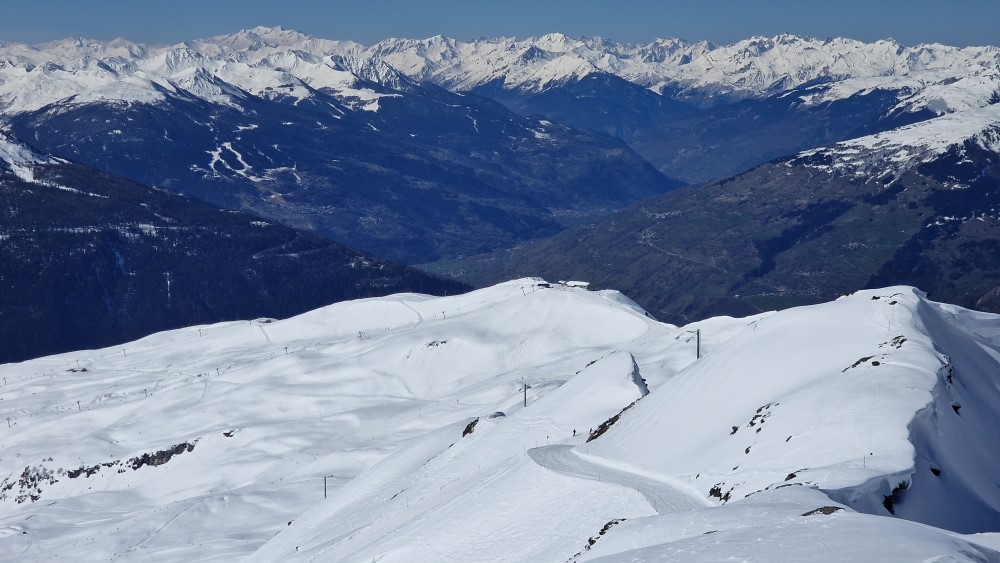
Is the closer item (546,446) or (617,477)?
(617,477)

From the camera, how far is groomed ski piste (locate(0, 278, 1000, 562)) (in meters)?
33.2

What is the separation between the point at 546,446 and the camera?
54.0 metres

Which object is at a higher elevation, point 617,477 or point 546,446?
point 617,477

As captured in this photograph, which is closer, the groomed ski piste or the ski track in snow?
the groomed ski piste

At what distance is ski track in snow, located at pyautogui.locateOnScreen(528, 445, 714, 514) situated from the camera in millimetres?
38406

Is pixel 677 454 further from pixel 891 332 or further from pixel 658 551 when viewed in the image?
pixel 658 551

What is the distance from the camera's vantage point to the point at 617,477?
1740 inches

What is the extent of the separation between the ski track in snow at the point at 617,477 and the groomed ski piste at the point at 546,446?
0.23 meters

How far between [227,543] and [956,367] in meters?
51.5

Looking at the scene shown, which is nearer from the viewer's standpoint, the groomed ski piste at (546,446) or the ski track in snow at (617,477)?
the groomed ski piste at (546,446)

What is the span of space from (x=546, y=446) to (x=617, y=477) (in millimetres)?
10149

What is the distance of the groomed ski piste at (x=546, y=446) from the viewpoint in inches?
1308

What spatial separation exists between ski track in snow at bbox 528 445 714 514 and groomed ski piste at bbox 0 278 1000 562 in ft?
0.75

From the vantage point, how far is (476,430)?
65.2 m
